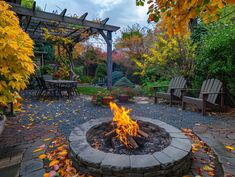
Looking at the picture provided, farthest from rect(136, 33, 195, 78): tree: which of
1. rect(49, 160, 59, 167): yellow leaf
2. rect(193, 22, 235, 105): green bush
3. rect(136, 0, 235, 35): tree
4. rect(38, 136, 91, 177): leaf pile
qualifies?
rect(49, 160, 59, 167): yellow leaf

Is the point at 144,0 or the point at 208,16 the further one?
the point at 144,0

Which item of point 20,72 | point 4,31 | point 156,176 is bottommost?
point 156,176

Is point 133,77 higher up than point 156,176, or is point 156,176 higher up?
point 133,77

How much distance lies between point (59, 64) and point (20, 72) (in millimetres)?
9382

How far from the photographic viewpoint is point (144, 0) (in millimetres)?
1692

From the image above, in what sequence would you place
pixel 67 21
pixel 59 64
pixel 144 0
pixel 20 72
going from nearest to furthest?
1. pixel 144 0
2. pixel 20 72
3. pixel 67 21
4. pixel 59 64

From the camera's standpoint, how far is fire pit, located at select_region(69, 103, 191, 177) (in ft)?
5.76

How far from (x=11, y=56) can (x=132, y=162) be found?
1.89 m

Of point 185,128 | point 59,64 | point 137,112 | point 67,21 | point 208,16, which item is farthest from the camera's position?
point 59,64

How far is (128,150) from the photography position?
2.17 metres

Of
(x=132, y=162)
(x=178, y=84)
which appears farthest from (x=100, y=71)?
(x=132, y=162)

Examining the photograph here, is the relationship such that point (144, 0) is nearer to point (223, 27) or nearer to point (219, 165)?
point (219, 165)

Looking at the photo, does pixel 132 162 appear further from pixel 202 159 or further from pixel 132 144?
pixel 202 159

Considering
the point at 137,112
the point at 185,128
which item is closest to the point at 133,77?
the point at 137,112
